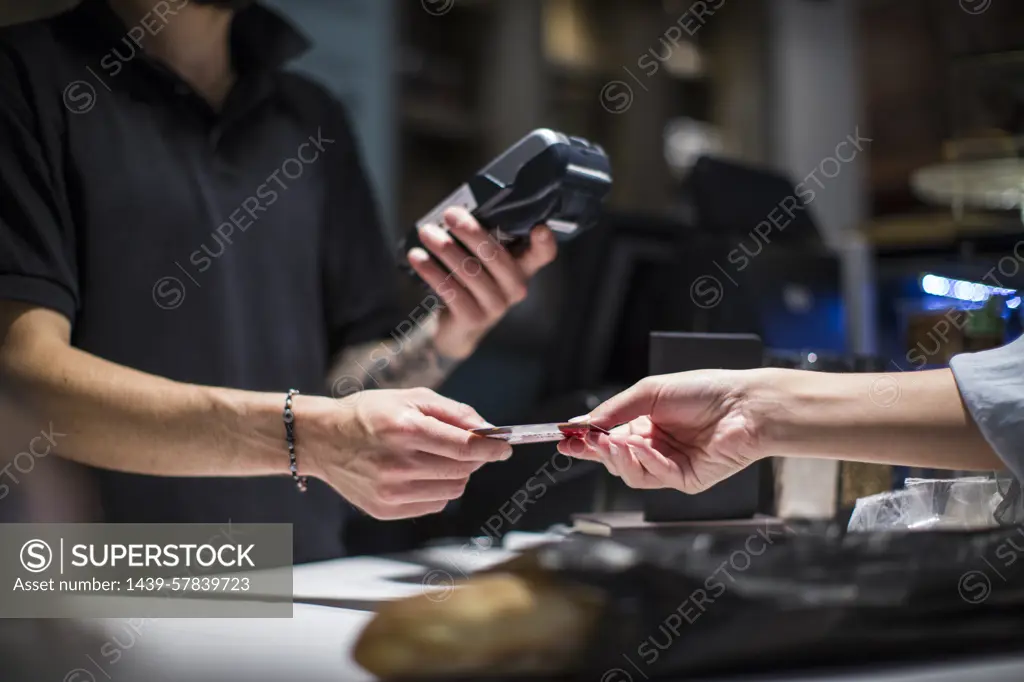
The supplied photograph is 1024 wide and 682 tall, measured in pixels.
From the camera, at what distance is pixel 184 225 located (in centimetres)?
104

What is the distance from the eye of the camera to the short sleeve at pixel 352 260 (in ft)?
4.13

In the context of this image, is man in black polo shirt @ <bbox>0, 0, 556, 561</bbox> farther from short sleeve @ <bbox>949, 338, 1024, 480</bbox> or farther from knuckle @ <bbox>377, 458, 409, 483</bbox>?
short sleeve @ <bbox>949, 338, 1024, 480</bbox>

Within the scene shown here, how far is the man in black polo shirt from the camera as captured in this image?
31.9 inches

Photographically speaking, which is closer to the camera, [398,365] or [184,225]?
[184,225]

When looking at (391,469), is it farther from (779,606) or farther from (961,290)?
(961,290)

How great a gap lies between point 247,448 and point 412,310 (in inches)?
17.7

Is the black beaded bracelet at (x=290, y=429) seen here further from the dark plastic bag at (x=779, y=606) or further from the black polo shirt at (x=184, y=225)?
the dark plastic bag at (x=779, y=606)

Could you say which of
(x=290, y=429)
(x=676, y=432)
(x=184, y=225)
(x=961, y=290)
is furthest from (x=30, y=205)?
(x=961, y=290)

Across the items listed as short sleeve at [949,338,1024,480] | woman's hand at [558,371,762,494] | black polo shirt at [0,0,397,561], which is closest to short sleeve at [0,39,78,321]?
black polo shirt at [0,0,397,561]

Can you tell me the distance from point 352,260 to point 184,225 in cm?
28

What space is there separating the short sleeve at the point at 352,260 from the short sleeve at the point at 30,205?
38cm

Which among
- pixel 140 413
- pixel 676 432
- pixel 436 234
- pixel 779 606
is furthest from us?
pixel 436 234

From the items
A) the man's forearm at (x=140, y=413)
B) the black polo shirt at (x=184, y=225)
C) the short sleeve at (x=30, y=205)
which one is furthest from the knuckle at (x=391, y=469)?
the short sleeve at (x=30, y=205)

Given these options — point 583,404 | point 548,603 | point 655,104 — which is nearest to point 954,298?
point 583,404
